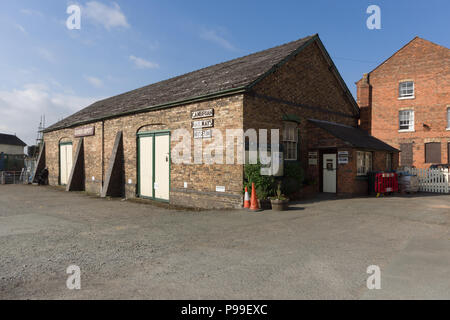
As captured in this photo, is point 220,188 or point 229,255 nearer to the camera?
point 229,255

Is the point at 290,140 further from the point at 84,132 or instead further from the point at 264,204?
the point at 84,132

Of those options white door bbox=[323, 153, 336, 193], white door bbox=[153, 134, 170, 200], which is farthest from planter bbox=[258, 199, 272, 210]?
white door bbox=[323, 153, 336, 193]

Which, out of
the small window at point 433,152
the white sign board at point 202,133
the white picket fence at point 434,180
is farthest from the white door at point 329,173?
the small window at point 433,152

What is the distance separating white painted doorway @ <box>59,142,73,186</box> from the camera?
21003 mm

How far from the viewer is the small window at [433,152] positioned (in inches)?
877

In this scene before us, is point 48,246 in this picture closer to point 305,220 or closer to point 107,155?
point 305,220

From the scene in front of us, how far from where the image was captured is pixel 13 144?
207 ft

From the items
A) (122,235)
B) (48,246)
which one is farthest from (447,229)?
(48,246)

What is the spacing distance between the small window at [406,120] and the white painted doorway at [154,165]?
21018mm

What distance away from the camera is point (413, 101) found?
23734 millimetres

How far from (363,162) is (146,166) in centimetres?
1065

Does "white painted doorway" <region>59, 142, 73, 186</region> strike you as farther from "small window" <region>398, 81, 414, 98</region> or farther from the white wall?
the white wall

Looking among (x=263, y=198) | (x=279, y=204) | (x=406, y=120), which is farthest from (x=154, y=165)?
(x=406, y=120)
